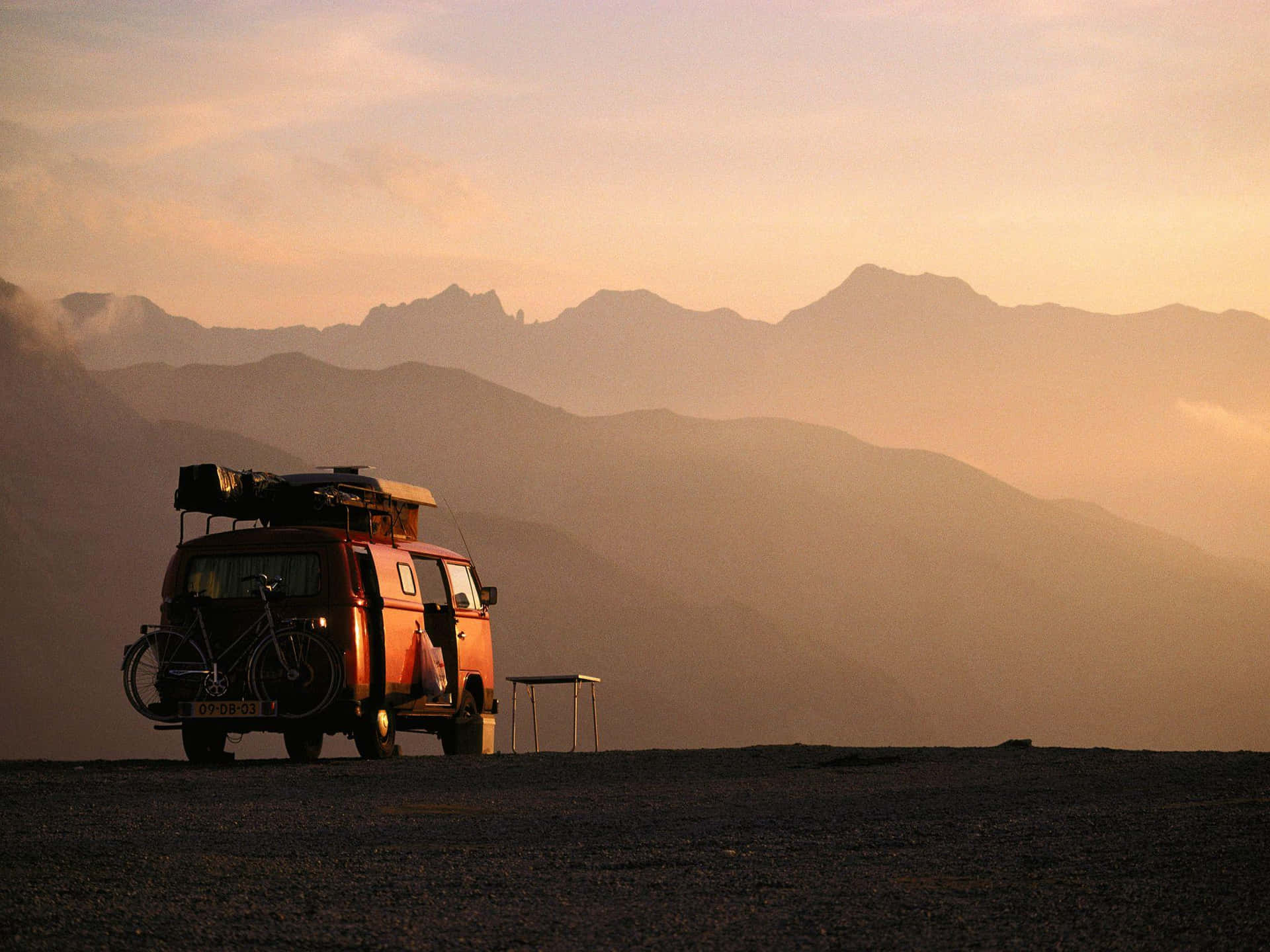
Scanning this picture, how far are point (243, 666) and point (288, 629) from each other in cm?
69

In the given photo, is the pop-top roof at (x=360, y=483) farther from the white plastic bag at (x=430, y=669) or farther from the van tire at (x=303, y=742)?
the van tire at (x=303, y=742)

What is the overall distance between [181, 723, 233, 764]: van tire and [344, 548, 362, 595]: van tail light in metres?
2.15

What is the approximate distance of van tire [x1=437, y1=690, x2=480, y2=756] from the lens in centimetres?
2056

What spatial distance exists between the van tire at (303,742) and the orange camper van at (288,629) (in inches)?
0.8

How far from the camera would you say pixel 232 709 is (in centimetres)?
1725

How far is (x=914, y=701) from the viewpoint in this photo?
198 metres

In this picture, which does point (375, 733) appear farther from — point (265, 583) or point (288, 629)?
point (265, 583)

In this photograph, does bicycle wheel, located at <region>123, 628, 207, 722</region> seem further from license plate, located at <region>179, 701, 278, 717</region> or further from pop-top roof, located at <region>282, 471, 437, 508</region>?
pop-top roof, located at <region>282, 471, 437, 508</region>

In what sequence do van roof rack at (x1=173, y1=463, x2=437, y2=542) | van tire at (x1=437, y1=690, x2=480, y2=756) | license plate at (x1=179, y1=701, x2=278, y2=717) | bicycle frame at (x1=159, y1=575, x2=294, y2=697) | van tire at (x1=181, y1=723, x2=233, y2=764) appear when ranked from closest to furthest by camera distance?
license plate at (x1=179, y1=701, x2=278, y2=717), bicycle frame at (x1=159, y1=575, x2=294, y2=697), van tire at (x1=181, y1=723, x2=233, y2=764), van roof rack at (x1=173, y1=463, x2=437, y2=542), van tire at (x1=437, y1=690, x2=480, y2=756)

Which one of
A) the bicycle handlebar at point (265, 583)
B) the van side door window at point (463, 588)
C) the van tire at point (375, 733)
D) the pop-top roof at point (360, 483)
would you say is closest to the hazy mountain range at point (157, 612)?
the van side door window at point (463, 588)

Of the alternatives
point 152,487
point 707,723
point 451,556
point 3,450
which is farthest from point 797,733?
point 451,556

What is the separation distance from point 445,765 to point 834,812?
6214 mm

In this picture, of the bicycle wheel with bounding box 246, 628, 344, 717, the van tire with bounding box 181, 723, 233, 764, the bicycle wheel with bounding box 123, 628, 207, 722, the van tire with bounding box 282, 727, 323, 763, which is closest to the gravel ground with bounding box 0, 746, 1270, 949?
the bicycle wheel with bounding box 246, 628, 344, 717

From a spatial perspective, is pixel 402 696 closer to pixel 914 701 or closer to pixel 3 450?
pixel 3 450
